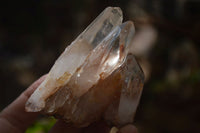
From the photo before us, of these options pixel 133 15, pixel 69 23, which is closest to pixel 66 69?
pixel 133 15

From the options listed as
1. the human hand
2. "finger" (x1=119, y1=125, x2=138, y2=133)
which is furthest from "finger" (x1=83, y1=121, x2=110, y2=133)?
"finger" (x1=119, y1=125, x2=138, y2=133)

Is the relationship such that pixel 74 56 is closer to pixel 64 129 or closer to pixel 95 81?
pixel 95 81

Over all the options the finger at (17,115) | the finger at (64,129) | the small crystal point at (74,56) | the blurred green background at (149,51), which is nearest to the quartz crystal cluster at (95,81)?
the small crystal point at (74,56)

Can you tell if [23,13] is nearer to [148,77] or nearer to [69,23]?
[69,23]

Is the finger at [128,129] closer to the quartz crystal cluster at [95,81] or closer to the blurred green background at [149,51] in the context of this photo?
the quartz crystal cluster at [95,81]

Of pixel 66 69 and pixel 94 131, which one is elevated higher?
pixel 66 69

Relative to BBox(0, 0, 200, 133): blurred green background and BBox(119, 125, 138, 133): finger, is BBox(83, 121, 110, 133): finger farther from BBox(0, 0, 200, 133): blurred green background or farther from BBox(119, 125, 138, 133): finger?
BBox(0, 0, 200, 133): blurred green background

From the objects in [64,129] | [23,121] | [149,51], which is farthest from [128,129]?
[149,51]
